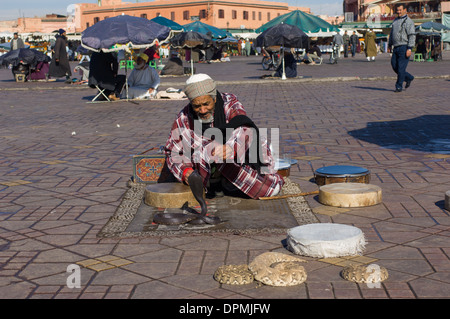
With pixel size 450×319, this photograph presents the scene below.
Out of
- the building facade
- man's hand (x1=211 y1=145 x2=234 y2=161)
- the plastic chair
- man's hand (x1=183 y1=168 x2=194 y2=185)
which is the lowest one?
man's hand (x1=183 y1=168 x2=194 y2=185)

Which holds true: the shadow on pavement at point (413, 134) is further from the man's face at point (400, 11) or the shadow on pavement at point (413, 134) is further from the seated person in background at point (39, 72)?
the seated person in background at point (39, 72)

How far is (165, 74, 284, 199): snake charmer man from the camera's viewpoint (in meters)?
4.81

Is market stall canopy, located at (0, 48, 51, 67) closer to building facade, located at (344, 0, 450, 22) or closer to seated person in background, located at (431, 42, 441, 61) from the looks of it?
seated person in background, located at (431, 42, 441, 61)

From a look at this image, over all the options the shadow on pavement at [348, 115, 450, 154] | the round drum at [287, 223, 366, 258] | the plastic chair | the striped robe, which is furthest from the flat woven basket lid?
the plastic chair

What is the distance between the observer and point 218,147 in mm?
4746

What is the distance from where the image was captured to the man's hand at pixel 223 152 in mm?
4738

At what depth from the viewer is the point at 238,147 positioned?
15.9ft

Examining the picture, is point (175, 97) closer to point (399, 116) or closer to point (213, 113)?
point (399, 116)

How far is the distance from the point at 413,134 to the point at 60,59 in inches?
588

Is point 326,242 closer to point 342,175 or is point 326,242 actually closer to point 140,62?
point 342,175

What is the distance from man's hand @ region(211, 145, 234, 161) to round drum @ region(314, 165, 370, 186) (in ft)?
3.59

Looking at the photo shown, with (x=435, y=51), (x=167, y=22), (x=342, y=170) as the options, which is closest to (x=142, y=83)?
(x=342, y=170)

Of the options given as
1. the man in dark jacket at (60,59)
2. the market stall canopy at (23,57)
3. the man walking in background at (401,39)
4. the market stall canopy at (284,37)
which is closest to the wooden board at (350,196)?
the man walking in background at (401,39)
